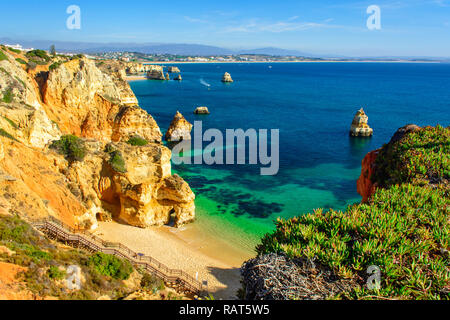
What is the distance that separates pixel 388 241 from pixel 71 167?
20506 millimetres

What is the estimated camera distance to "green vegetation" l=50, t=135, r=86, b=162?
2300cm

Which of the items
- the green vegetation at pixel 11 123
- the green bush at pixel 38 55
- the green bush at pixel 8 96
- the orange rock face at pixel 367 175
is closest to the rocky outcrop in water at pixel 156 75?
the green bush at pixel 38 55

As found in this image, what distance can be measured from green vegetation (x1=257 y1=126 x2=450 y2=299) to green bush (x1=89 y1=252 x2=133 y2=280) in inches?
230

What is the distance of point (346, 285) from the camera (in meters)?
9.55

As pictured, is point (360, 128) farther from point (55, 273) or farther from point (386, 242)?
point (55, 273)

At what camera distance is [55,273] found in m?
10.9

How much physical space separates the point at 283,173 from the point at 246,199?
29.7 feet

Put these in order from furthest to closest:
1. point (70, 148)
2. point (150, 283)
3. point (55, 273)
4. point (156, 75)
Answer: point (156, 75)
point (70, 148)
point (150, 283)
point (55, 273)

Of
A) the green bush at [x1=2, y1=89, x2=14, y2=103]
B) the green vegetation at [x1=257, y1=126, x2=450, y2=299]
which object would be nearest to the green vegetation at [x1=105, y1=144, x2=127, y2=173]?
the green bush at [x1=2, y1=89, x2=14, y2=103]

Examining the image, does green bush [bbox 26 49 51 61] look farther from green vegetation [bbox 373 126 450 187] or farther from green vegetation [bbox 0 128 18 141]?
green vegetation [bbox 373 126 450 187]

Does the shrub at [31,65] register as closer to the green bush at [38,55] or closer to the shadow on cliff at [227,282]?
the green bush at [38,55]

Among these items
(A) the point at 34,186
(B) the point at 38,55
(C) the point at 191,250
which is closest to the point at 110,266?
(C) the point at 191,250

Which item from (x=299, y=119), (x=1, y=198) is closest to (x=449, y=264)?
(x=1, y=198)

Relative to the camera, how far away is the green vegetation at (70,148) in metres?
23.0
